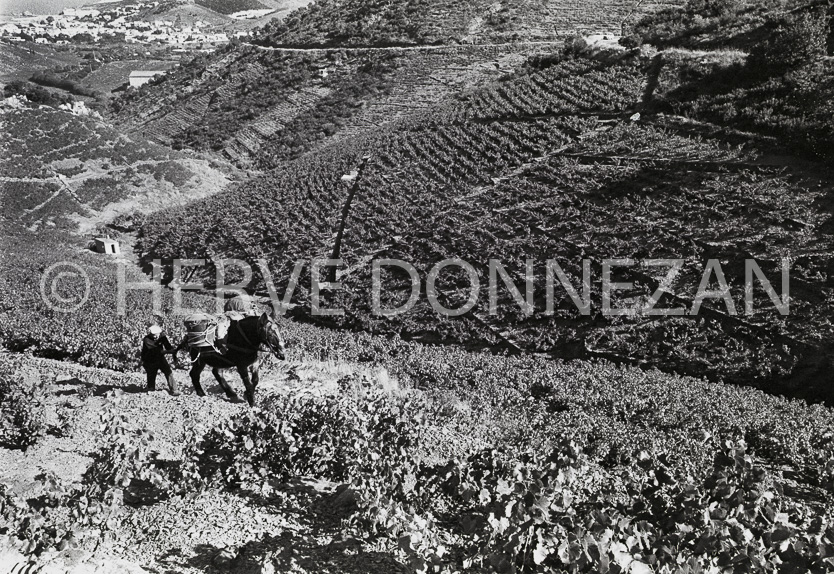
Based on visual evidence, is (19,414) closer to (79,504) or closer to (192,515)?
(79,504)

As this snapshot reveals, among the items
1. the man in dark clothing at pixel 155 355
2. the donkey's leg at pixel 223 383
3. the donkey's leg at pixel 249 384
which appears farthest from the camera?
the man in dark clothing at pixel 155 355

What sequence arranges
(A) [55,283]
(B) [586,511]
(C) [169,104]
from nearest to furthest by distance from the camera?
(B) [586,511] → (A) [55,283] → (C) [169,104]

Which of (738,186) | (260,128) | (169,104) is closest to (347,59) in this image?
(260,128)

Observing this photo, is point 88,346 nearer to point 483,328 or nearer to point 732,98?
point 483,328

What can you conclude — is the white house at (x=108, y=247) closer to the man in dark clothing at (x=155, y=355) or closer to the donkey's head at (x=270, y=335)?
the man in dark clothing at (x=155, y=355)

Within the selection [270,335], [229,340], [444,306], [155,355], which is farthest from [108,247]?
[270,335]

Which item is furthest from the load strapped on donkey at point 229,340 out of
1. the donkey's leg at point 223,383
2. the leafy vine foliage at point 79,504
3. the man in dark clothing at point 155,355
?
the leafy vine foliage at point 79,504

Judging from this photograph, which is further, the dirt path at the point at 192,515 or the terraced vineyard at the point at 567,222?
the terraced vineyard at the point at 567,222

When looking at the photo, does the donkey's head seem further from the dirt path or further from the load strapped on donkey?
the dirt path
